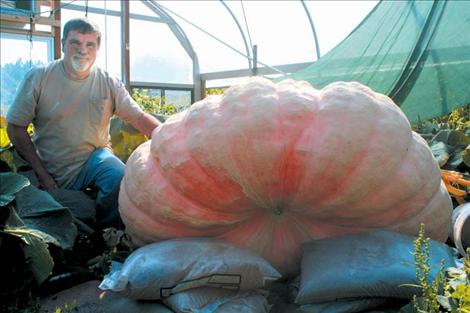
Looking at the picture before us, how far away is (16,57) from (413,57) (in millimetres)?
4501

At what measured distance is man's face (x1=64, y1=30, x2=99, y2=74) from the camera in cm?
316

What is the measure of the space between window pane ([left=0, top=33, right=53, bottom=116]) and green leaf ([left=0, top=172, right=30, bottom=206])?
3420 millimetres

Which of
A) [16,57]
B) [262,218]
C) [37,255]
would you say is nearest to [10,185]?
[37,255]

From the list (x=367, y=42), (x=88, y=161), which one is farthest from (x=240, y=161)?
(x=367, y=42)

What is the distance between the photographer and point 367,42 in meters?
4.48

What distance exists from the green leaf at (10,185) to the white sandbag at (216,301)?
814 mm

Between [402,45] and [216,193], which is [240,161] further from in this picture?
[402,45]

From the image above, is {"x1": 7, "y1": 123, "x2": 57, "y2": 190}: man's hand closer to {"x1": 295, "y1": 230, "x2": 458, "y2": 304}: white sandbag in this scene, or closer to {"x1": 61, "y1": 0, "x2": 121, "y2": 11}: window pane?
{"x1": 295, "y1": 230, "x2": 458, "y2": 304}: white sandbag

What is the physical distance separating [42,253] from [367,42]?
3.30 meters

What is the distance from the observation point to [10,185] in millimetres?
2225

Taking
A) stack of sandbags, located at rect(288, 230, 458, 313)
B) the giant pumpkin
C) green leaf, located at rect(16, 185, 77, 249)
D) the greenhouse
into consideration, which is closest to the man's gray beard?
the greenhouse

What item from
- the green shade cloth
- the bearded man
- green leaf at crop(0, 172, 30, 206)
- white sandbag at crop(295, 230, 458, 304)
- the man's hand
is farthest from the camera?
the green shade cloth


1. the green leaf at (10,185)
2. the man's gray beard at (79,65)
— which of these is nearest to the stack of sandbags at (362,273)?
the green leaf at (10,185)

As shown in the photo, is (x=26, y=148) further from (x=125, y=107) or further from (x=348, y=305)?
(x=348, y=305)
